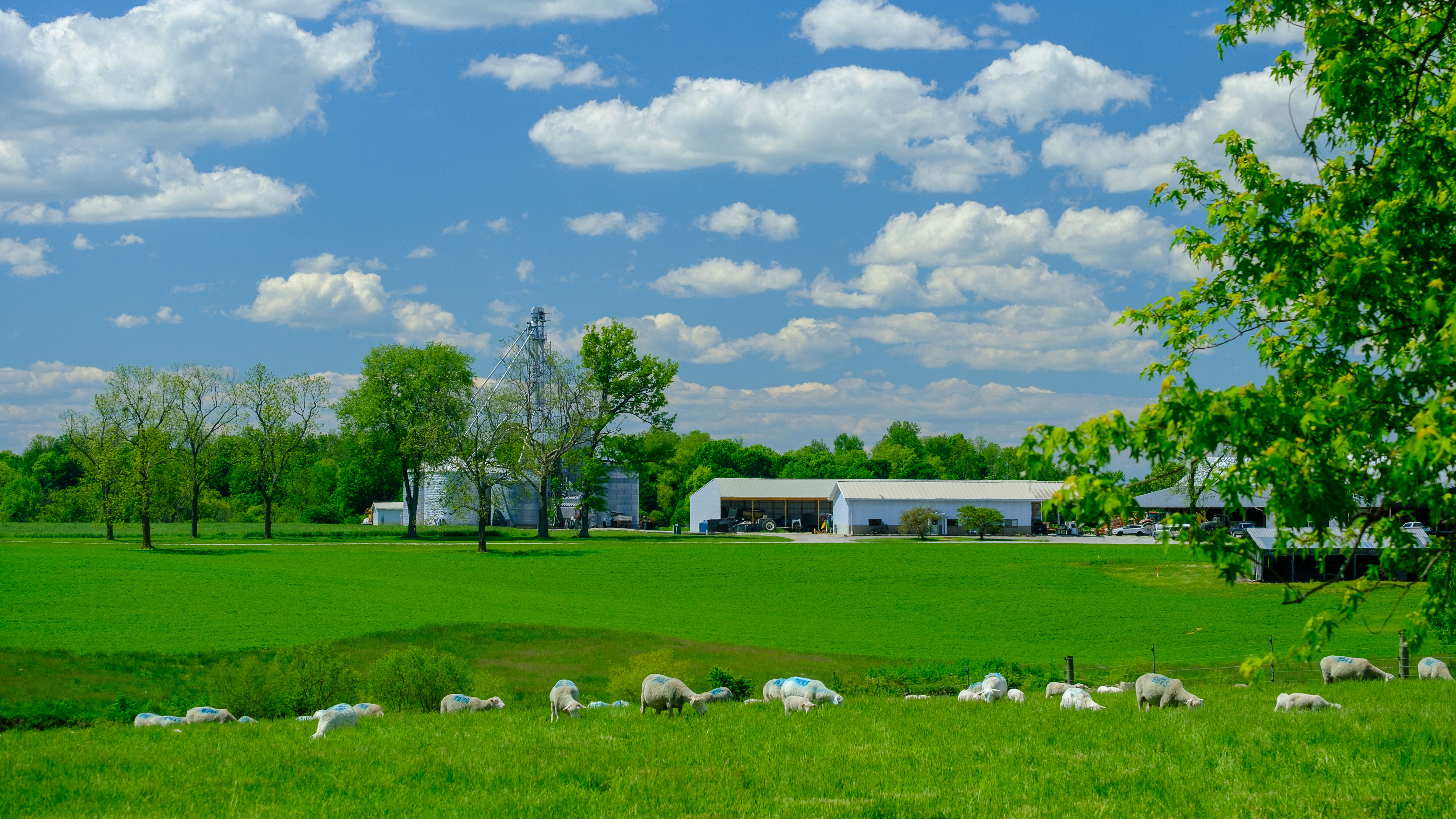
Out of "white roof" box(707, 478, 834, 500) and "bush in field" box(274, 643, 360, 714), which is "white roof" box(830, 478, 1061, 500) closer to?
"white roof" box(707, 478, 834, 500)

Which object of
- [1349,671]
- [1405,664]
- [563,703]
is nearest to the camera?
[563,703]

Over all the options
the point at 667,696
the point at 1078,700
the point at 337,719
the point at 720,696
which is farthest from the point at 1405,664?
the point at 337,719

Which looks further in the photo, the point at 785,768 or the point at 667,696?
the point at 667,696

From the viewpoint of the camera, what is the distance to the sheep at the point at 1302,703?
16.1 meters

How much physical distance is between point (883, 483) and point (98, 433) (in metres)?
73.8

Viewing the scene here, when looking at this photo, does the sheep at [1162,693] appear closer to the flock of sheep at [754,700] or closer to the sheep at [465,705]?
the flock of sheep at [754,700]

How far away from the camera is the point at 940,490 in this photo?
10688 cm

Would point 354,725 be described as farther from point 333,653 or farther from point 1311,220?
point 1311,220

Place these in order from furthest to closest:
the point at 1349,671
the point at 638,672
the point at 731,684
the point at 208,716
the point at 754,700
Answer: the point at 638,672, the point at 731,684, the point at 1349,671, the point at 754,700, the point at 208,716

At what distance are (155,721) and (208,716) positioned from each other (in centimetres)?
90

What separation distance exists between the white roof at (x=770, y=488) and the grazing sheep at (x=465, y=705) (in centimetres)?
9749

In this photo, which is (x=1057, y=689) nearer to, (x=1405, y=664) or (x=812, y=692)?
(x=812, y=692)

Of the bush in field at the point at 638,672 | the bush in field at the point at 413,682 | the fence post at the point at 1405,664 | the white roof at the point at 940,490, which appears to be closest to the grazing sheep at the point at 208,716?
the bush in field at the point at 413,682

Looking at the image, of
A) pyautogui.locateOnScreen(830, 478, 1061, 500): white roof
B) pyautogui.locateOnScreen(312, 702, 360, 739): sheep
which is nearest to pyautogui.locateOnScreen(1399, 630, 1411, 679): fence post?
pyautogui.locateOnScreen(312, 702, 360, 739): sheep
